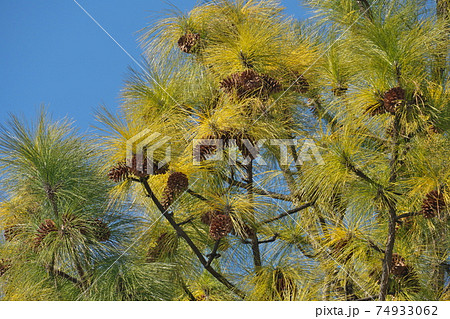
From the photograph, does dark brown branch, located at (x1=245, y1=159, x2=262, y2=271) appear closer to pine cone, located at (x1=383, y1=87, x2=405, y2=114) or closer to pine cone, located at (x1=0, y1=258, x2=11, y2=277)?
pine cone, located at (x1=383, y1=87, x2=405, y2=114)

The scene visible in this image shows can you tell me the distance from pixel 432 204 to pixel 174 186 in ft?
2.39

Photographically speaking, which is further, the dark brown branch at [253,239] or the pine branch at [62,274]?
the dark brown branch at [253,239]

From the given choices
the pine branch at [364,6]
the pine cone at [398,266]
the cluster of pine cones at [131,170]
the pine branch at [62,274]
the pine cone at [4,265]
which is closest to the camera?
the cluster of pine cones at [131,170]

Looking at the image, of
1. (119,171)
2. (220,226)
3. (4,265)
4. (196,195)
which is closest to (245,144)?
(196,195)

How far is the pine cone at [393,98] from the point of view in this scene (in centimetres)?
231

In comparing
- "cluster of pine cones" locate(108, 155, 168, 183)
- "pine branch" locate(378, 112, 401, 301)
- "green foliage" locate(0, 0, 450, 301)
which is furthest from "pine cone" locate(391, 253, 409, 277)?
"cluster of pine cones" locate(108, 155, 168, 183)

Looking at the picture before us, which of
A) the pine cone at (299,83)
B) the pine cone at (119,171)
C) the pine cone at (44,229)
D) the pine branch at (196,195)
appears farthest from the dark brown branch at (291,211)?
the pine cone at (44,229)

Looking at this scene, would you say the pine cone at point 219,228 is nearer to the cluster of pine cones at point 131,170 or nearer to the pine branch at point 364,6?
the cluster of pine cones at point 131,170

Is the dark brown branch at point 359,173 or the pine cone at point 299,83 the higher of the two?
the pine cone at point 299,83

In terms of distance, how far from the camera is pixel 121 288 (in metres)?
2.38

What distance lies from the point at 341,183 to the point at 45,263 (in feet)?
2.76

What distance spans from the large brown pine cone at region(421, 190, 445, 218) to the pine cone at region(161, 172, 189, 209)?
0.68 meters

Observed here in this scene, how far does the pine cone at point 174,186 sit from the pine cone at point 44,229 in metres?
0.36
